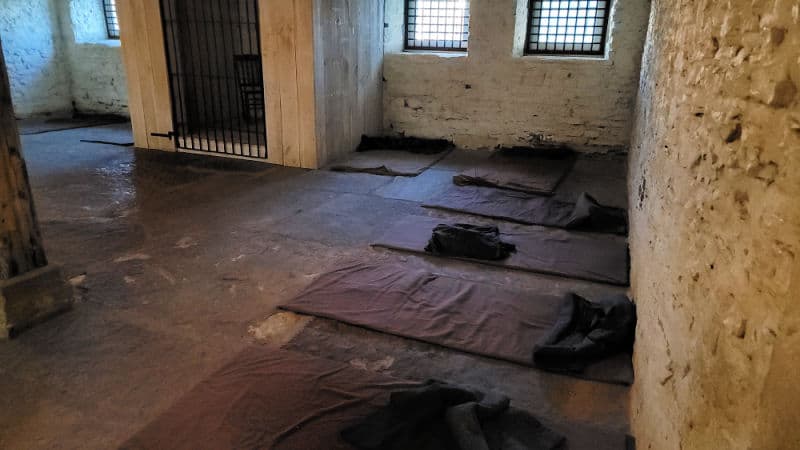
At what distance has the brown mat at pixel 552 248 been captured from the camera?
326 cm

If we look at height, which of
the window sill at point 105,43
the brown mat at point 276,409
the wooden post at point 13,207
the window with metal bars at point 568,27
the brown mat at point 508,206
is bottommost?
the brown mat at point 276,409

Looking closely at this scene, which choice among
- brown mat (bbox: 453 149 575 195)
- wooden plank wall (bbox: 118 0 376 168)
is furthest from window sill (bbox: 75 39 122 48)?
brown mat (bbox: 453 149 575 195)

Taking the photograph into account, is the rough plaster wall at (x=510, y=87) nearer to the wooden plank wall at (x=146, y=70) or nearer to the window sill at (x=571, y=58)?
the window sill at (x=571, y=58)

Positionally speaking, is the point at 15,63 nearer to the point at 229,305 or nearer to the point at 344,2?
the point at 344,2

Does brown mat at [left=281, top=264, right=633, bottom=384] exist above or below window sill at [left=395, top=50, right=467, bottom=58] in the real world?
below

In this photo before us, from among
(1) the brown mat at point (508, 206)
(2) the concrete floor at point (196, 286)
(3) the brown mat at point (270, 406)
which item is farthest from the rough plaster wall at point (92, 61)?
(3) the brown mat at point (270, 406)

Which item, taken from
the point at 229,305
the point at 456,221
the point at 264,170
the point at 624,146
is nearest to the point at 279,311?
the point at 229,305

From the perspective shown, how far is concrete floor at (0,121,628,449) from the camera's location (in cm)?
212

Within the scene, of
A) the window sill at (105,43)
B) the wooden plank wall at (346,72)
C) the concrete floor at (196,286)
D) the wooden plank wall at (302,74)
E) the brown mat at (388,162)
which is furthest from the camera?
the window sill at (105,43)

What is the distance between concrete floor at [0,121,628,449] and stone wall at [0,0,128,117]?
3117mm

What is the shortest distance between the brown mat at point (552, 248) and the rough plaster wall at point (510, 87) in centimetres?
250

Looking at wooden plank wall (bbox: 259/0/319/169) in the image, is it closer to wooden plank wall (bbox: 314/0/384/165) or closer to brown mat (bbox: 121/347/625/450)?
wooden plank wall (bbox: 314/0/384/165)

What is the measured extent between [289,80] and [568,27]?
323cm

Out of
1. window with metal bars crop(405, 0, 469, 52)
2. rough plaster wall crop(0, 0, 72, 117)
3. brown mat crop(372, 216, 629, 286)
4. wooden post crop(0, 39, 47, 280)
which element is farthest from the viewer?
rough plaster wall crop(0, 0, 72, 117)
